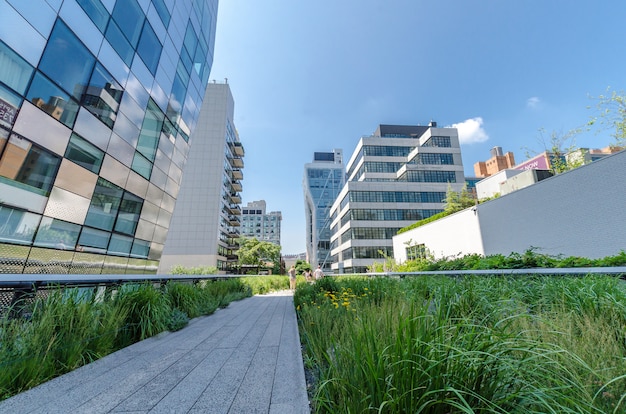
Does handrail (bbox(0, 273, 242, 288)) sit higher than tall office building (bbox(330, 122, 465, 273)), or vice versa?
tall office building (bbox(330, 122, 465, 273))

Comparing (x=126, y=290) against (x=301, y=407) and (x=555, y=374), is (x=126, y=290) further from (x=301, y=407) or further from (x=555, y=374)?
(x=555, y=374)

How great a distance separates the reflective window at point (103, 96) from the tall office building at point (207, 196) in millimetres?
32062

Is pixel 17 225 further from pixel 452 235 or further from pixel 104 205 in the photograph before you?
pixel 452 235

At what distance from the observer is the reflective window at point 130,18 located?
387 inches

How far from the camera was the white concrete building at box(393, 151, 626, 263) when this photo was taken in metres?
9.07

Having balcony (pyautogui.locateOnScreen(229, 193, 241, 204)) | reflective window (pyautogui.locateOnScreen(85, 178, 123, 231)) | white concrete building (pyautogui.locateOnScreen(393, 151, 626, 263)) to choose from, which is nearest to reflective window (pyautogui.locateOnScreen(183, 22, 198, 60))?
reflective window (pyautogui.locateOnScreen(85, 178, 123, 231))

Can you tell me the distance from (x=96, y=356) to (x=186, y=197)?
4183cm

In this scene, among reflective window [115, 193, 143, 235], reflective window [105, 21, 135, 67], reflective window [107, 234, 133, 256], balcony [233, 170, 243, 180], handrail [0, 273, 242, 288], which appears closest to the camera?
handrail [0, 273, 242, 288]

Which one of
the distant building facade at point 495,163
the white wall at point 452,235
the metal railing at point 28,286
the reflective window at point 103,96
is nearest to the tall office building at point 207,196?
the white wall at point 452,235

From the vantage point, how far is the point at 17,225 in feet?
23.2

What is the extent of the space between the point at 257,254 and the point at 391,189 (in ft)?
97.1

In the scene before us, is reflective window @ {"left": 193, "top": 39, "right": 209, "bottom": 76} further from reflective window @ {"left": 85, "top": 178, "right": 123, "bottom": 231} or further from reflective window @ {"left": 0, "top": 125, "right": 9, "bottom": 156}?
reflective window @ {"left": 0, "top": 125, "right": 9, "bottom": 156}

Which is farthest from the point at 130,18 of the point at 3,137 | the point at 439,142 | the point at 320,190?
the point at 320,190

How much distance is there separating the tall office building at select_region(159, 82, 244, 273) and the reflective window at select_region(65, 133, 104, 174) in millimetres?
31861
